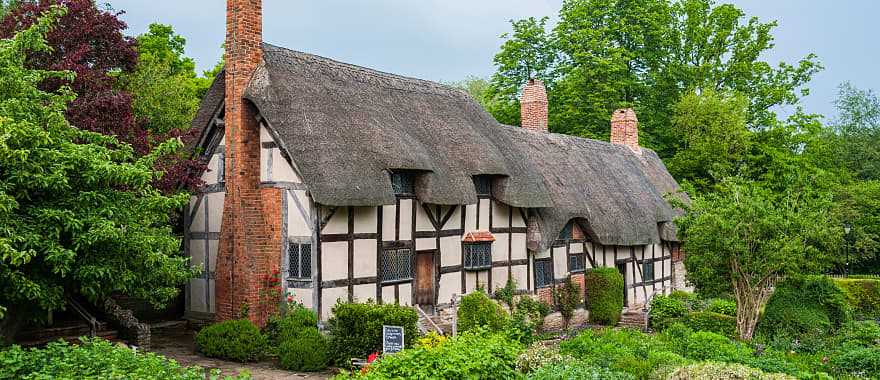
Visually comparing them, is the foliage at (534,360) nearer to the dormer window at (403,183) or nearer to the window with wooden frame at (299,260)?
the window with wooden frame at (299,260)

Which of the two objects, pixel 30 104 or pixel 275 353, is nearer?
pixel 30 104

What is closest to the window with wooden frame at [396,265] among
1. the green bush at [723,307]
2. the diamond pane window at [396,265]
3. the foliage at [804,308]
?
the diamond pane window at [396,265]

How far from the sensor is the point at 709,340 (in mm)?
13531

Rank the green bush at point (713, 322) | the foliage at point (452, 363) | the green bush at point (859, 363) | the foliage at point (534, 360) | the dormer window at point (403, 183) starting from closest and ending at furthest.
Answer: the foliage at point (452, 363) → the foliage at point (534, 360) → the green bush at point (859, 363) → the dormer window at point (403, 183) → the green bush at point (713, 322)

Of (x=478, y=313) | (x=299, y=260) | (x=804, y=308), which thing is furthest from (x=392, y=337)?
(x=804, y=308)

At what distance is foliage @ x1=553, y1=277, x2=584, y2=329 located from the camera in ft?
74.7

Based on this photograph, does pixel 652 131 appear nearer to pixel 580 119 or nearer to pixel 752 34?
pixel 580 119

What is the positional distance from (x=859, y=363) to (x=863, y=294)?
52.2ft

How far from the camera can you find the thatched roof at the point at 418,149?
1595cm

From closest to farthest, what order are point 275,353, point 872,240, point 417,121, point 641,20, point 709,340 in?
point 709,340, point 275,353, point 417,121, point 872,240, point 641,20

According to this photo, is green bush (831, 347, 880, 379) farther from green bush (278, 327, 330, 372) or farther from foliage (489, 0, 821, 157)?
foliage (489, 0, 821, 157)

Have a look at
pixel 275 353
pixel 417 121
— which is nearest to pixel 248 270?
pixel 275 353

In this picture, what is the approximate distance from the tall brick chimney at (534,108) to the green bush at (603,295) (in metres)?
6.36

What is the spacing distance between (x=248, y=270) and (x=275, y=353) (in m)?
2.05
